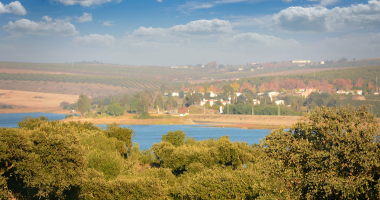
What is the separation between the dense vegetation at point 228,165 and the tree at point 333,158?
1.0 inches

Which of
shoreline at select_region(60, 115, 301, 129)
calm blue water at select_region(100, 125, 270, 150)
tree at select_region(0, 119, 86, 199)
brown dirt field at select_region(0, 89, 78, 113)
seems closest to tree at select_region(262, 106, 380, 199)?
tree at select_region(0, 119, 86, 199)

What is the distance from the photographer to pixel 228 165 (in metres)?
27.3

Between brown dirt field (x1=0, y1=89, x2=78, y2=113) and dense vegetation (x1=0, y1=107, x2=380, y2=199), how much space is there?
14771 cm

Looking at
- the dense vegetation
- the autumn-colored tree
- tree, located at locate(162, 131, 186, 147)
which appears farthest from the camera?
the autumn-colored tree

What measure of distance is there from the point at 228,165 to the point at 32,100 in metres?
165

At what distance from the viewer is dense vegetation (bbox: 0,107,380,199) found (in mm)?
10578

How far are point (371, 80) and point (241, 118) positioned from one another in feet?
335

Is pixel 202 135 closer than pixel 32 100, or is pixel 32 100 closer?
pixel 202 135

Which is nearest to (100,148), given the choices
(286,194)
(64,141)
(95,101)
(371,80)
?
(64,141)

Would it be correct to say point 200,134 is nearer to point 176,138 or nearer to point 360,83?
point 176,138

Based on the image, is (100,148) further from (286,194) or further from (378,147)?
(378,147)

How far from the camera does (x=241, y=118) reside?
120 metres

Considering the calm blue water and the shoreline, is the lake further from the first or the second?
the shoreline

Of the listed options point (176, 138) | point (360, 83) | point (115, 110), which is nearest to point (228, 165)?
point (176, 138)
